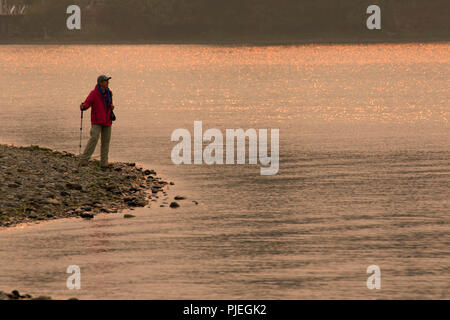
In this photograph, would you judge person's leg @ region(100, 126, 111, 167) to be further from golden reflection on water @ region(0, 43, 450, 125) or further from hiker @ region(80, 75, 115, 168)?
golden reflection on water @ region(0, 43, 450, 125)

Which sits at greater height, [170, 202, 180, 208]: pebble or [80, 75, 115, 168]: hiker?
[80, 75, 115, 168]: hiker

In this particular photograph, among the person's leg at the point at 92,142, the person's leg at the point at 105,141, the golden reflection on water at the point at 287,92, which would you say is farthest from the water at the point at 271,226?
the golden reflection on water at the point at 287,92

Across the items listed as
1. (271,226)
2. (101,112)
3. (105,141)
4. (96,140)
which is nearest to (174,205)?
(271,226)

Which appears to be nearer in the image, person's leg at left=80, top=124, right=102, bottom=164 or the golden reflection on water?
person's leg at left=80, top=124, right=102, bottom=164

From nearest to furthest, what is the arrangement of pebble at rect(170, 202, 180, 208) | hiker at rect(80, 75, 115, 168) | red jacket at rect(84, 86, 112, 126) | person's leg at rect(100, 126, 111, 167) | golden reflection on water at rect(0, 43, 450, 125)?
1. pebble at rect(170, 202, 180, 208)
2. hiker at rect(80, 75, 115, 168)
3. red jacket at rect(84, 86, 112, 126)
4. person's leg at rect(100, 126, 111, 167)
5. golden reflection on water at rect(0, 43, 450, 125)

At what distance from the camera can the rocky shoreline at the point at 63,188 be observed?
76.9ft

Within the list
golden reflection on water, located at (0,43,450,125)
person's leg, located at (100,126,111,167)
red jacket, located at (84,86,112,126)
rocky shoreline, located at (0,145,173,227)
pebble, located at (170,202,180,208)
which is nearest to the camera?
rocky shoreline, located at (0,145,173,227)

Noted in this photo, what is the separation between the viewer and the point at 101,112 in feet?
90.4

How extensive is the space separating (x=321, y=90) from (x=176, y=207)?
61.2 meters

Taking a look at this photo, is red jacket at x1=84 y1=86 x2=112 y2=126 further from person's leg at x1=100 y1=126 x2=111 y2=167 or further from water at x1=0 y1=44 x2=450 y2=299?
water at x1=0 y1=44 x2=450 y2=299

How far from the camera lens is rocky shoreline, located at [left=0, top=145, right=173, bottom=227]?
23.5 metres

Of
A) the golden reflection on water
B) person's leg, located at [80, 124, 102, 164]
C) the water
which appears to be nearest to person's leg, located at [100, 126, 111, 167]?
person's leg, located at [80, 124, 102, 164]

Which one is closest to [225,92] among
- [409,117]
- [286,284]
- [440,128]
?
[409,117]

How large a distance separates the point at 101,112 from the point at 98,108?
18cm
